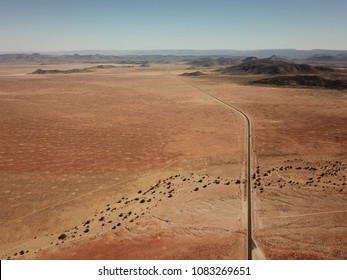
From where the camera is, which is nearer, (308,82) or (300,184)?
(300,184)

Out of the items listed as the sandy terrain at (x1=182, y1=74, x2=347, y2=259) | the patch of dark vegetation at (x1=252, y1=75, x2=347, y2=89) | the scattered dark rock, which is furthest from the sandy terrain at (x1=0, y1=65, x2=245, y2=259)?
the patch of dark vegetation at (x1=252, y1=75, x2=347, y2=89)

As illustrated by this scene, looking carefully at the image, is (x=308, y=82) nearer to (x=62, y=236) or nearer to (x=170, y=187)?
(x=170, y=187)

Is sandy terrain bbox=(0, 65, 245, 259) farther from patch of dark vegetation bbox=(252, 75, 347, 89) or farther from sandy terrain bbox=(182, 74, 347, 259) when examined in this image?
patch of dark vegetation bbox=(252, 75, 347, 89)

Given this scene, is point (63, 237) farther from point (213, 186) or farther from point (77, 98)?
point (77, 98)

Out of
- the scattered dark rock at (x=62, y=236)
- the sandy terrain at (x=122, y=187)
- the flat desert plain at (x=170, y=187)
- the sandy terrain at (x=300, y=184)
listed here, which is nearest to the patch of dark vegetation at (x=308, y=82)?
the sandy terrain at (x=300, y=184)

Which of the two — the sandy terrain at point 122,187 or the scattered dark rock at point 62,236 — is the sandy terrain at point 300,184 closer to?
the sandy terrain at point 122,187

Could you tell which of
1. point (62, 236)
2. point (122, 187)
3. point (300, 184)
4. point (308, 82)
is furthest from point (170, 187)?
point (308, 82)

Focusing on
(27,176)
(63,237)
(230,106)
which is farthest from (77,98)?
(63,237)
